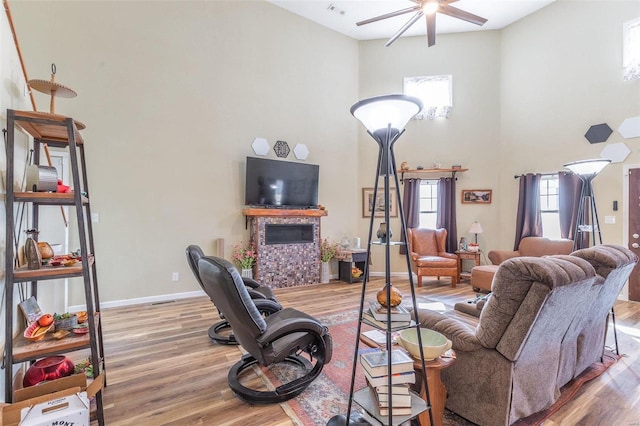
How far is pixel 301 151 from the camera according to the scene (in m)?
6.06

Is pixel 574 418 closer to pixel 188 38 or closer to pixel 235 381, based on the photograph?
pixel 235 381

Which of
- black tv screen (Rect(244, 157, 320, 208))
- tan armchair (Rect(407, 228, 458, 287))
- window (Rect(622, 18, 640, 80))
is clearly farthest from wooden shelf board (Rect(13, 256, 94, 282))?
window (Rect(622, 18, 640, 80))

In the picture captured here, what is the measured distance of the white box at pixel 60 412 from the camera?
152 cm

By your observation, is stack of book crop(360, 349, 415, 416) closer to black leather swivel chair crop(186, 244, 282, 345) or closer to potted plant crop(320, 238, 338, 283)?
black leather swivel chair crop(186, 244, 282, 345)

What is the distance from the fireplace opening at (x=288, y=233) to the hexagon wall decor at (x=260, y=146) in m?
1.39

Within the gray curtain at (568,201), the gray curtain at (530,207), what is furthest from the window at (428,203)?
the gray curtain at (568,201)

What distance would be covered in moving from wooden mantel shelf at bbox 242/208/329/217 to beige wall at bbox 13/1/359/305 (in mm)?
289

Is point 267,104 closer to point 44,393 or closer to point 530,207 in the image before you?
point 44,393

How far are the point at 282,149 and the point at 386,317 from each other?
4.78m

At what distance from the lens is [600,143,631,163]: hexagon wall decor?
4746mm

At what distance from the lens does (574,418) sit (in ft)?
6.50

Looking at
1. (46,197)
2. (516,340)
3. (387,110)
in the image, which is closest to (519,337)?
(516,340)

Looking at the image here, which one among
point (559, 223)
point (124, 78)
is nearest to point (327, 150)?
point (124, 78)

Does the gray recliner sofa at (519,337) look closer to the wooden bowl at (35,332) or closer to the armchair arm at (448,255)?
the wooden bowl at (35,332)
